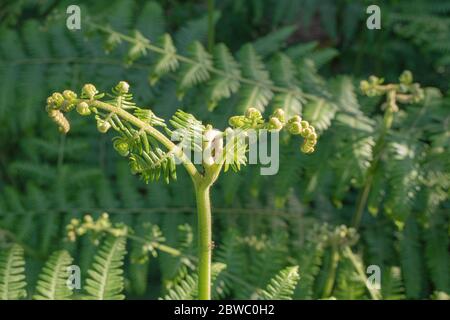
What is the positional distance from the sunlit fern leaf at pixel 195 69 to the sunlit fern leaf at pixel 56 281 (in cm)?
91

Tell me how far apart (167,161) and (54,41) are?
226cm

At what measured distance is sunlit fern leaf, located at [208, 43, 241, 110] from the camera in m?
2.92

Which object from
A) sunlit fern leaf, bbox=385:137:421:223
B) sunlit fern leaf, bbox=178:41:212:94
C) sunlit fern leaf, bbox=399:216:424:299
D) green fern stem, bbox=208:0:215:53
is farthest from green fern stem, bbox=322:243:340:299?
green fern stem, bbox=208:0:215:53

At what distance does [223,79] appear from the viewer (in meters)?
3.00

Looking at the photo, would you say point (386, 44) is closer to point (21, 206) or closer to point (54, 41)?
point (54, 41)

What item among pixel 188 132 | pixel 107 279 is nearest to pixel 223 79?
pixel 107 279

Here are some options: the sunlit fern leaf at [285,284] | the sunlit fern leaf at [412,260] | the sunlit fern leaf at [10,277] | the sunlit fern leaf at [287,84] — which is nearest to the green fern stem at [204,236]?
the sunlit fern leaf at [285,284]

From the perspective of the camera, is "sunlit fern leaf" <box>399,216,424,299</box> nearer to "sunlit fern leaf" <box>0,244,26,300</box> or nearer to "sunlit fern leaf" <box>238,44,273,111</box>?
"sunlit fern leaf" <box>238,44,273,111</box>

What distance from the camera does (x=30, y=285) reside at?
10.0ft

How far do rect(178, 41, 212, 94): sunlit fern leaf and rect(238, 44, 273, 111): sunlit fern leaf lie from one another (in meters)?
0.17

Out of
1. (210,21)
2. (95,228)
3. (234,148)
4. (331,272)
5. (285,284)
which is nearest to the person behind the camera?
(234,148)

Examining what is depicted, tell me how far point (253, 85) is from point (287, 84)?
6.1 inches

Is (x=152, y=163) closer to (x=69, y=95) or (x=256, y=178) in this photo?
(x=69, y=95)

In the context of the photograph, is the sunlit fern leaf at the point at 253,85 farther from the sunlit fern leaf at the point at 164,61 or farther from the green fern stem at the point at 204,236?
the green fern stem at the point at 204,236
